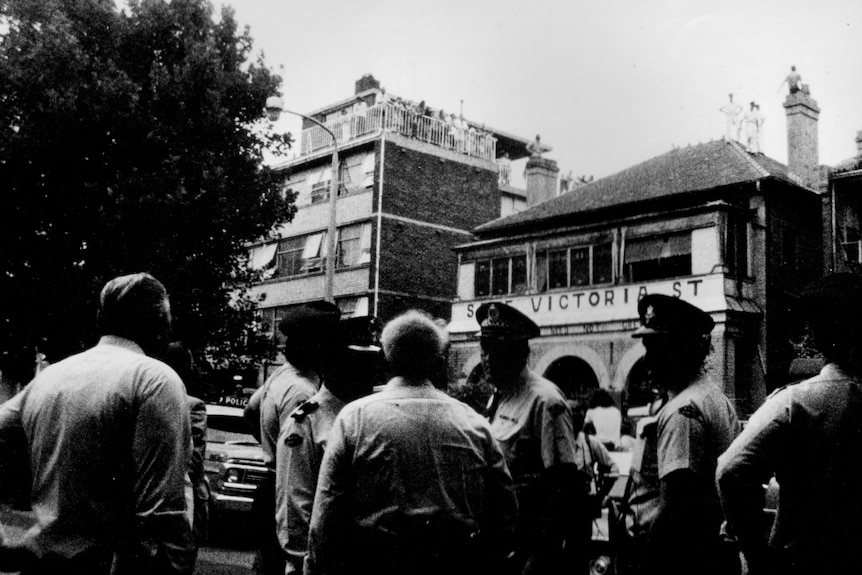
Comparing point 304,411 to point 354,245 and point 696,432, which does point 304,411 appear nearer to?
point 696,432

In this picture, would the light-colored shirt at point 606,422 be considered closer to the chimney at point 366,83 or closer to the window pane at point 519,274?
the window pane at point 519,274

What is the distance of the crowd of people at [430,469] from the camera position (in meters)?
3.14

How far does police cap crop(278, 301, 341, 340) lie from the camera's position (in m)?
5.50

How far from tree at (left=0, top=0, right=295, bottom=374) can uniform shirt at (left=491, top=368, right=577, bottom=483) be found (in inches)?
610

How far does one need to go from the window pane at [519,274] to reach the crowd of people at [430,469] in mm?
25819

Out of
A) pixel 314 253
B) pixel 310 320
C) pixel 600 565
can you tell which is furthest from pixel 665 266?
pixel 310 320

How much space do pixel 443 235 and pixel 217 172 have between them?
1853 cm

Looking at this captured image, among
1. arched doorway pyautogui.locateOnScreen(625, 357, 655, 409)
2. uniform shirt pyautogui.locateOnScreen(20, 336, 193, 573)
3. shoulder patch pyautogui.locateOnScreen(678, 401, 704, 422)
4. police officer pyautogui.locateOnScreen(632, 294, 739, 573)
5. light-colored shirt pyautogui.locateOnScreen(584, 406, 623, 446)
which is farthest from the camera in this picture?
arched doorway pyautogui.locateOnScreen(625, 357, 655, 409)

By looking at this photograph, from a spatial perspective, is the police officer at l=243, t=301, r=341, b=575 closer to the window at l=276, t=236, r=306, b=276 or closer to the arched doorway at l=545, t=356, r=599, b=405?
the arched doorway at l=545, t=356, r=599, b=405

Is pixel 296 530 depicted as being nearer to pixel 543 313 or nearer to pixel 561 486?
pixel 561 486

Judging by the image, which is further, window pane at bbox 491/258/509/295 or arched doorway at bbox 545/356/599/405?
window pane at bbox 491/258/509/295

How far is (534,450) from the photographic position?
4793 mm

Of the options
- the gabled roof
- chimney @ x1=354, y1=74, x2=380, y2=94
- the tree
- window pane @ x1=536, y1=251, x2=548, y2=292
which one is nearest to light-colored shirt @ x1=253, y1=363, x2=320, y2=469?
the tree

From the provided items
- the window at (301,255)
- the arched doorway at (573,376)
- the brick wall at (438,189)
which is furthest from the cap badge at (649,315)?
the window at (301,255)
